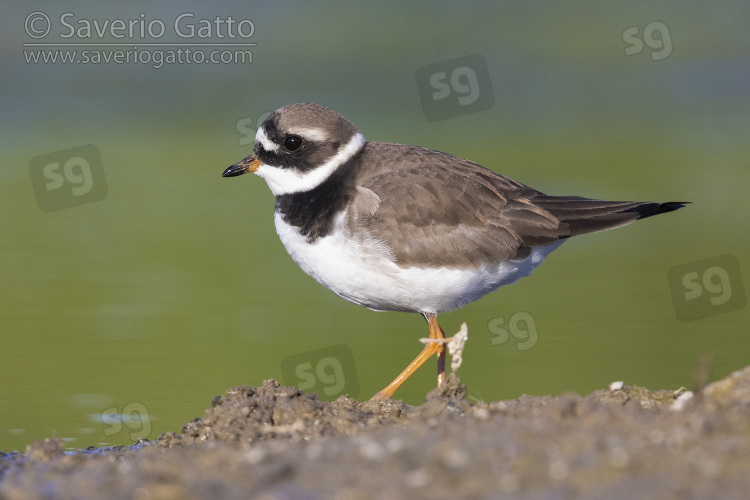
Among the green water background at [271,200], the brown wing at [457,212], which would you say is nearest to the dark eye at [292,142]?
the brown wing at [457,212]

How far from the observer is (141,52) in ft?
82.6

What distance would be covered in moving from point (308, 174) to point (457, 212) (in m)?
1.30

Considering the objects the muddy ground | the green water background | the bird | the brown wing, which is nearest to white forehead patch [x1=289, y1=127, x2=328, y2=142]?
the bird

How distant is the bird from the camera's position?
8.17 m

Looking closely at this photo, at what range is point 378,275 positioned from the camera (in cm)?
810

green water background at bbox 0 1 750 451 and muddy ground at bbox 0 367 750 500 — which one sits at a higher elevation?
green water background at bbox 0 1 750 451

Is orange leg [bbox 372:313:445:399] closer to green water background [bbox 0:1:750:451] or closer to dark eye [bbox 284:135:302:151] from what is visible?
green water background [bbox 0:1:750:451]

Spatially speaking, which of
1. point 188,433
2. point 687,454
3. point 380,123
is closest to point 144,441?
point 188,433

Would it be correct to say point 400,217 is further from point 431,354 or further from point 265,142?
point 265,142

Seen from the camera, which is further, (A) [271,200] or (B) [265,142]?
(A) [271,200]

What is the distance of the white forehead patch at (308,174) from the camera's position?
8648 mm

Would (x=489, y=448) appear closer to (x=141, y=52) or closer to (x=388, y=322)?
(x=388, y=322)

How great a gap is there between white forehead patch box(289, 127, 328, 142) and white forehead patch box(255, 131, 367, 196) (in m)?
0.19

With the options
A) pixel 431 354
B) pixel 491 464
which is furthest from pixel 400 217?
pixel 491 464
